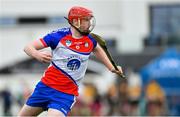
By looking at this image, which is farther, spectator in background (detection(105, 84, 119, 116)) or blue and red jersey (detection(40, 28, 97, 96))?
spectator in background (detection(105, 84, 119, 116))

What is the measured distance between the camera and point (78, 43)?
1178 cm

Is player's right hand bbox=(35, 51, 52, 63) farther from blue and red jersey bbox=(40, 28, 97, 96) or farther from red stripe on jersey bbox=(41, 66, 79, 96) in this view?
red stripe on jersey bbox=(41, 66, 79, 96)

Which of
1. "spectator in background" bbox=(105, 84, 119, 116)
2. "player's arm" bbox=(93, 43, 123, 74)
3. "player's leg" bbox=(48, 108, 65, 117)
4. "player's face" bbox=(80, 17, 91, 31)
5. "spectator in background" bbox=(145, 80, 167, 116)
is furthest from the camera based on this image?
"spectator in background" bbox=(105, 84, 119, 116)

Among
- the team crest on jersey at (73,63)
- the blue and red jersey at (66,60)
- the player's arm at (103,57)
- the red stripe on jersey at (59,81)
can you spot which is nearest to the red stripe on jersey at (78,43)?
the blue and red jersey at (66,60)

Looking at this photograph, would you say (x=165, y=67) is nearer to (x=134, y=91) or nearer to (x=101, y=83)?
(x=134, y=91)

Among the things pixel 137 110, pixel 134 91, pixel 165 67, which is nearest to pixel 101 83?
pixel 134 91

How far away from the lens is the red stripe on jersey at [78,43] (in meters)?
11.7

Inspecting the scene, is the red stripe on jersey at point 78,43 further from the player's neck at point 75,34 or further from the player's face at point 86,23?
the player's face at point 86,23

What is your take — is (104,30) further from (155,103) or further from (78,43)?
(78,43)

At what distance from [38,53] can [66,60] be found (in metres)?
0.51

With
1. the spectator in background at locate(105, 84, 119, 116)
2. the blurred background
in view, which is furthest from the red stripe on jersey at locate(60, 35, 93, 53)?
the blurred background

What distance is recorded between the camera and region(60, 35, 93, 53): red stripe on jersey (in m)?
11.7

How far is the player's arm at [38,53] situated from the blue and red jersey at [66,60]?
121 millimetres

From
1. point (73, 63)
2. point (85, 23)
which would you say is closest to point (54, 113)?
point (73, 63)
